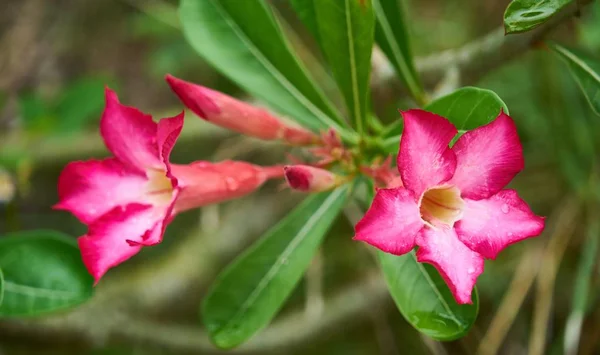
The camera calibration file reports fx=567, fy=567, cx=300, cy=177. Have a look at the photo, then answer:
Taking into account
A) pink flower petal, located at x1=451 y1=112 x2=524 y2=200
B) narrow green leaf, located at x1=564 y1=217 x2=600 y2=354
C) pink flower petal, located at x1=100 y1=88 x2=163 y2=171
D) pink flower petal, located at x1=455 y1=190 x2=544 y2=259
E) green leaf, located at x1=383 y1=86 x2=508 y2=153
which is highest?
pink flower petal, located at x1=100 y1=88 x2=163 y2=171

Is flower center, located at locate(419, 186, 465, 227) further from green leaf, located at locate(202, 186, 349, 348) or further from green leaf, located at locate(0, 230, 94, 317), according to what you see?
green leaf, located at locate(0, 230, 94, 317)

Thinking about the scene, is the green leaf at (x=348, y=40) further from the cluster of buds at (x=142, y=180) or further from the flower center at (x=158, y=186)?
the flower center at (x=158, y=186)

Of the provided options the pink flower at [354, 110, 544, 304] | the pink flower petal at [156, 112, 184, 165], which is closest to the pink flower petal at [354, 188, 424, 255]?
the pink flower at [354, 110, 544, 304]

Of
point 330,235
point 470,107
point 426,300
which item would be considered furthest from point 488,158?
point 330,235

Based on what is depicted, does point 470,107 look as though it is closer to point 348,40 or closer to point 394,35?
point 348,40

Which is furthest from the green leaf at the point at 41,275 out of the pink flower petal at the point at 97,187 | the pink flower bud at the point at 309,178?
the pink flower bud at the point at 309,178

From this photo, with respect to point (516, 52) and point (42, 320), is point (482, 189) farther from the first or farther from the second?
point (42, 320)

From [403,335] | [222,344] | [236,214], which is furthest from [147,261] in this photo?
[222,344]
